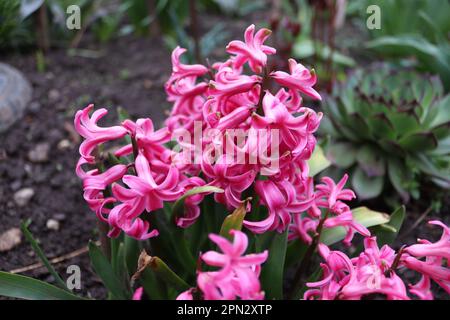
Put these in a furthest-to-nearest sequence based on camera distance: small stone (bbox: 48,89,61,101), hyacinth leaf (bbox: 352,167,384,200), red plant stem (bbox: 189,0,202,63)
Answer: small stone (bbox: 48,89,61,101), red plant stem (bbox: 189,0,202,63), hyacinth leaf (bbox: 352,167,384,200)

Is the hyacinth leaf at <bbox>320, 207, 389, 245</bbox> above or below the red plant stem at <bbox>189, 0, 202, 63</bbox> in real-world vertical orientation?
below

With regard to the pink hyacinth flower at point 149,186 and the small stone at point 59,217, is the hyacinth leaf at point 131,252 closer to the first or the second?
the pink hyacinth flower at point 149,186

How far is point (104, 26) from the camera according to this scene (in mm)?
3256

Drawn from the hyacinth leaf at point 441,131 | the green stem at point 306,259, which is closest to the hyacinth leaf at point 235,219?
the green stem at point 306,259

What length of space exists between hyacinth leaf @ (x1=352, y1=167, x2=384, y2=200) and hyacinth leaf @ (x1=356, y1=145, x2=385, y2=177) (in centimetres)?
3

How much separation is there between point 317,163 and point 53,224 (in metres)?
0.95

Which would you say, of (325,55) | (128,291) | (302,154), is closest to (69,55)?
(325,55)

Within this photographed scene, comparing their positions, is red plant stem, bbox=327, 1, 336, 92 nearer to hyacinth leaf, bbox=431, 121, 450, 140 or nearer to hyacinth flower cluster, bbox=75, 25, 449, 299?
hyacinth leaf, bbox=431, 121, 450, 140

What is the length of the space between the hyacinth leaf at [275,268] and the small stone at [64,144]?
4.20ft

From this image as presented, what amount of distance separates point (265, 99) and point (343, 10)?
8.65 ft

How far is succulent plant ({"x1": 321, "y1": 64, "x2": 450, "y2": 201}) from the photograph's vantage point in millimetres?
2023

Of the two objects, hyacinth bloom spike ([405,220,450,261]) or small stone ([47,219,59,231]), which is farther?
small stone ([47,219,59,231])

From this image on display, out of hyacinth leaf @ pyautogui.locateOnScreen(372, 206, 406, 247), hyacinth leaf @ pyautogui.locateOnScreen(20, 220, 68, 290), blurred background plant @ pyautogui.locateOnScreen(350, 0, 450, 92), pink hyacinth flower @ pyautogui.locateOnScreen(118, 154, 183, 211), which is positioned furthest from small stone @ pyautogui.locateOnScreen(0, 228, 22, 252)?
blurred background plant @ pyautogui.locateOnScreen(350, 0, 450, 92)

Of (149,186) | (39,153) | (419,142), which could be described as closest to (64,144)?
(39,153)
